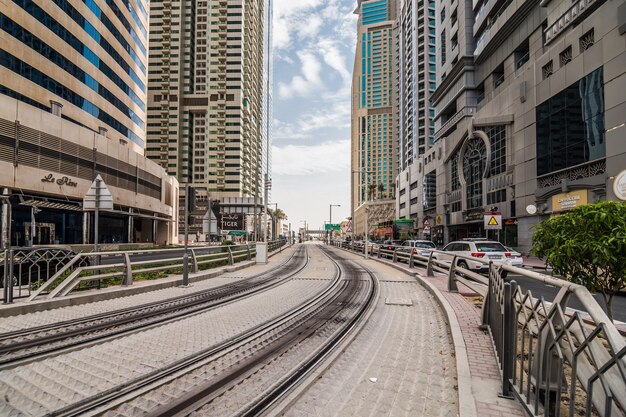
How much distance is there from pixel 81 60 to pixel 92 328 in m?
47.4

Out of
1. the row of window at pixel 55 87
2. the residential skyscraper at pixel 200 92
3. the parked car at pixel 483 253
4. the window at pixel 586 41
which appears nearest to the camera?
the parked car at pixel 483 253

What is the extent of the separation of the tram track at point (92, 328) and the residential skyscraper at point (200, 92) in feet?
374

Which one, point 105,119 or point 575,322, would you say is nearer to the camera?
point 575,322

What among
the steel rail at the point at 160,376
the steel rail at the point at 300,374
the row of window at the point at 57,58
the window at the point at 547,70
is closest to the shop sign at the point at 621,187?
the steel rail at the point at 300,374

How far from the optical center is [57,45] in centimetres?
3944

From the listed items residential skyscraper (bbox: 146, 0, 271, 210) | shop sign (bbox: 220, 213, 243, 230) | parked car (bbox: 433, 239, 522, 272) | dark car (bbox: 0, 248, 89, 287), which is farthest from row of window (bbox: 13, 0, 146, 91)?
shop sign (bbox: 220, 213, 243, 230)

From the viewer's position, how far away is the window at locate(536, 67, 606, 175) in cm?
2545

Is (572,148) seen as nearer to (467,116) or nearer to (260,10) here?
(467,116)

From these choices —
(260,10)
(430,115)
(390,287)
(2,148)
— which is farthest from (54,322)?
(260,10)

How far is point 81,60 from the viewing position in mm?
43875

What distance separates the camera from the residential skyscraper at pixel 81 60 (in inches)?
1350

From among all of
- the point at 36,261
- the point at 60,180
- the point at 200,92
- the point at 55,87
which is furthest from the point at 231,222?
the point at 36,261

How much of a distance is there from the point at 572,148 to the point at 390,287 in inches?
913

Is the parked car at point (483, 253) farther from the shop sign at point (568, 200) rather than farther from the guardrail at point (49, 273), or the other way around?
the shop sign at point (568, 200)
